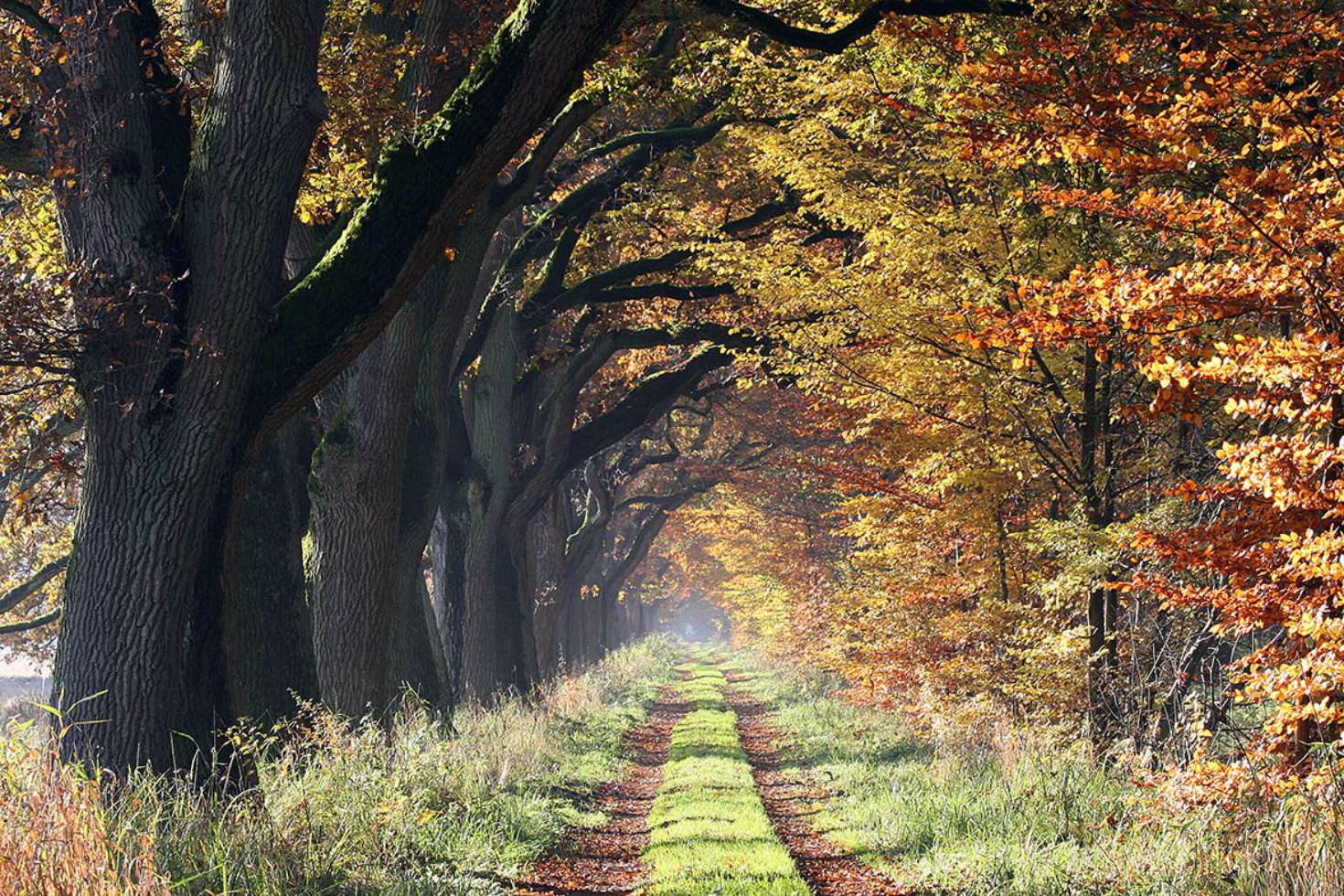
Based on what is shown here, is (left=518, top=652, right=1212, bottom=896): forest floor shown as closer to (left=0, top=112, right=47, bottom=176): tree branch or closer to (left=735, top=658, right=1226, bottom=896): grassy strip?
(left=735, top=658, right=1226, bottom=896): grassy strip

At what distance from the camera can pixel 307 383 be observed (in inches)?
307

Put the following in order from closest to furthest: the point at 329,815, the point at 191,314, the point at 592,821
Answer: the point at 329,815 < the point at 191,314 < the point at 592,821

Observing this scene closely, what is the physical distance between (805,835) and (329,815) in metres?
4.78

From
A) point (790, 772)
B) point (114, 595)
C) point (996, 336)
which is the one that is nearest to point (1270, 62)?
point (996, 336)

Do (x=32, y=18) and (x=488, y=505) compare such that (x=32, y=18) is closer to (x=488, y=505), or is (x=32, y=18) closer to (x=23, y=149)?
(x=23, y=149)

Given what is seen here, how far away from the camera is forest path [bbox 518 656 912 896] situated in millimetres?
8211

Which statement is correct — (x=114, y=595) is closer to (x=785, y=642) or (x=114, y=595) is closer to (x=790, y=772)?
(x=790, y=772)

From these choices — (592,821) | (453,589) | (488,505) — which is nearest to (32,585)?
(453,589)

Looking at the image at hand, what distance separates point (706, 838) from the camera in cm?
988

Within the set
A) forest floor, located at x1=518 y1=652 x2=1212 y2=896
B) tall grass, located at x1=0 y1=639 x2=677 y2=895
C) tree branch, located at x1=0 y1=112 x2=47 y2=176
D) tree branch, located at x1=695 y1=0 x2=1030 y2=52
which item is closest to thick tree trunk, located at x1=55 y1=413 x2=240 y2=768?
tall grass, located at x1=0 y1=639 x2=677 y2=895

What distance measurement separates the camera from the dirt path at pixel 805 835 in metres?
8.34

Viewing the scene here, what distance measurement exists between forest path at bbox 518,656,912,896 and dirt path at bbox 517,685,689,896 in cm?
1

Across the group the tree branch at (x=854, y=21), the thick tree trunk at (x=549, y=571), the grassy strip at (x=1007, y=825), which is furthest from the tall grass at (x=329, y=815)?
the thick tree trunk at (x=549, y=571)

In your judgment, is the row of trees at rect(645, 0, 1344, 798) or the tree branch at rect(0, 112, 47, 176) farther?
the tree branch at rect(0, 112, 47, 176)
